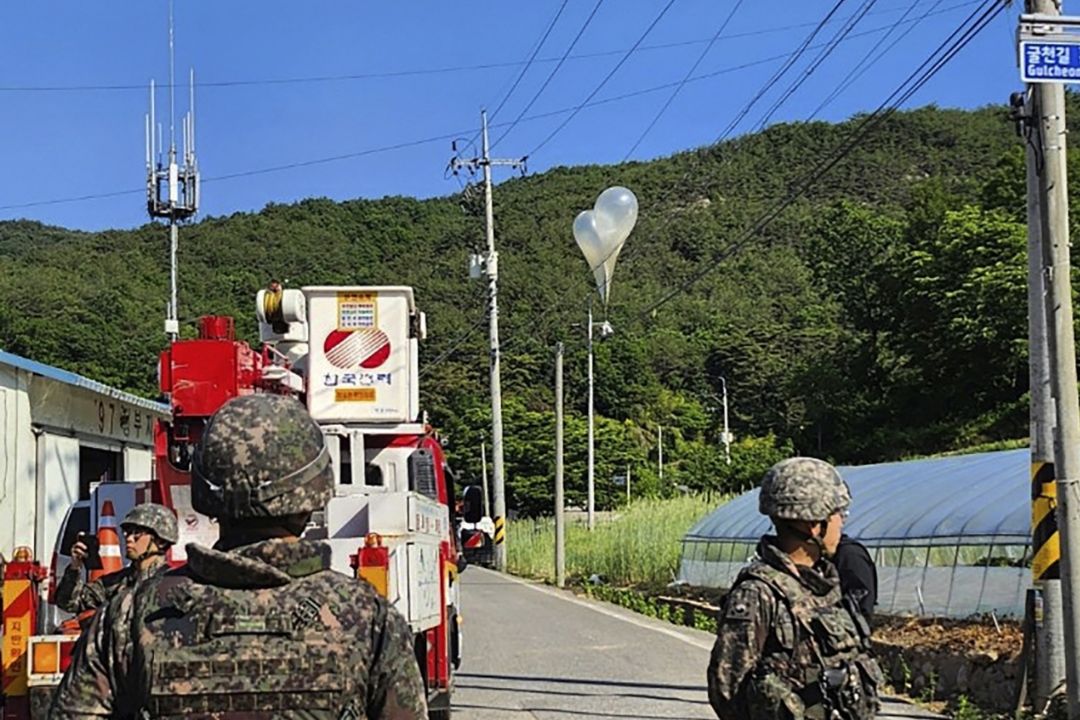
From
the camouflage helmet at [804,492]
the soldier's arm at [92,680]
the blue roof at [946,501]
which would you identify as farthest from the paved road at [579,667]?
the soldier's arm at [92,680]

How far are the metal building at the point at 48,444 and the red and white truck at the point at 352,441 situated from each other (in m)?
4.12

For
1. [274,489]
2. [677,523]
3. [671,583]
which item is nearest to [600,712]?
[274,489]

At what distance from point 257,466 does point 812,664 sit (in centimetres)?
220

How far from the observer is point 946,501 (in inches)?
683

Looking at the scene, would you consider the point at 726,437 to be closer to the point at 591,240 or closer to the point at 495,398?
the point at 495,398

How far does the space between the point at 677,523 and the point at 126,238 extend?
120ft

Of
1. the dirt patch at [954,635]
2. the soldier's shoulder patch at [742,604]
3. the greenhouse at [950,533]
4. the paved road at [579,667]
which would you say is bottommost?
the paved road at [579,667]

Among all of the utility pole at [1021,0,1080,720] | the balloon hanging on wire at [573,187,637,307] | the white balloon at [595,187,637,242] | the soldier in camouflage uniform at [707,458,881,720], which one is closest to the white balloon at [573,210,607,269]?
the balloon hanging on wire at [573,187,637,307]

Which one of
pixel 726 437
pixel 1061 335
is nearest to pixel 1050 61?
pixel 1061 335

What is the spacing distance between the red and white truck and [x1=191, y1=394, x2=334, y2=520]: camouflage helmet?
445 cm

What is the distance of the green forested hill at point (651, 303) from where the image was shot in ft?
178

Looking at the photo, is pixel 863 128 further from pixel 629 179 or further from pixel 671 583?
pixel 629 179

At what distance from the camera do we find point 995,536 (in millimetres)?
14898

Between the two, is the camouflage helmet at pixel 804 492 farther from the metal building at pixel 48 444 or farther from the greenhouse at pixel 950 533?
the metal building at pixel 48 444
